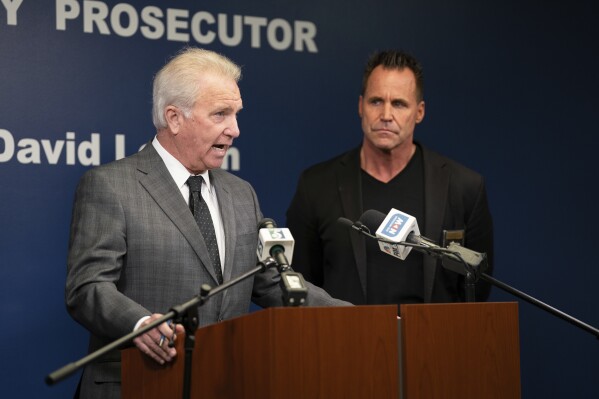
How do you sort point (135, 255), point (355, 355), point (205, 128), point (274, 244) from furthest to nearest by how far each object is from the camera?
point (205, 128) < point (135, 255) < point (274, 244) < point (355, 355)

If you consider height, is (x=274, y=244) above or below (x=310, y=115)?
below

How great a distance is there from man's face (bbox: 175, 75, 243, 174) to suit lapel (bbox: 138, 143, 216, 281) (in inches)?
4.2

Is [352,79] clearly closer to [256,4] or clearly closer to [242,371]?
[256,4]

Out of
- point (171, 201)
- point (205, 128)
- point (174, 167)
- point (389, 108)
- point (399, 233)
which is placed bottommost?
point (399, 233)

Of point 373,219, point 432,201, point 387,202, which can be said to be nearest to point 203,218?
point 373,219

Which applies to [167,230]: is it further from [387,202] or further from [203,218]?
[387,202]

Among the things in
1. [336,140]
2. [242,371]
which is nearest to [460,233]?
[242,371]

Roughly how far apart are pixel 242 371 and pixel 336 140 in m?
2.60

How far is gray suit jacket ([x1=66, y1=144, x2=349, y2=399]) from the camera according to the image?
109 inches

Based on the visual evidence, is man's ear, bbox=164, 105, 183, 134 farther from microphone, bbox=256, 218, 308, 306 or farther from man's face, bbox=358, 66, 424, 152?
man's face, bbox=358, 66, 424, 152

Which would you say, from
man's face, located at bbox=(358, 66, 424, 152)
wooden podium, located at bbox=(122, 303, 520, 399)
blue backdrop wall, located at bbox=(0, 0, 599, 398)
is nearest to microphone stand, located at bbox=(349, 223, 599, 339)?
wooden podium, located at bbox=(122, 303, 520, 399)

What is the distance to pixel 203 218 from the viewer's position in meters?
3.09

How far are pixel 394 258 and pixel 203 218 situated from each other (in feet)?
3.74

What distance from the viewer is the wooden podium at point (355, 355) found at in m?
2.21
